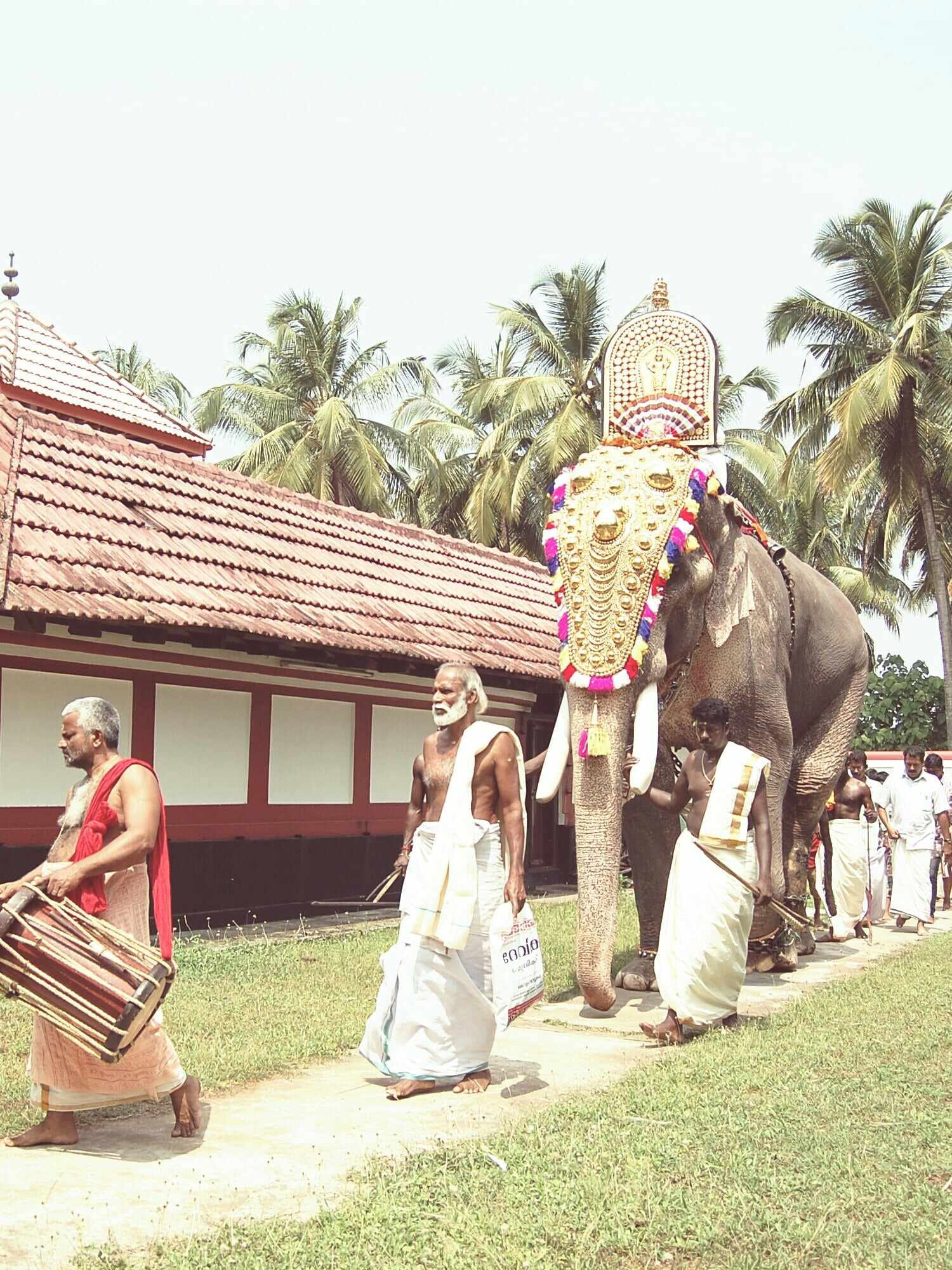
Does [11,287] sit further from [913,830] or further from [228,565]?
[913,830]

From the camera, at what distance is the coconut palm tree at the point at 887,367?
25516 millimetres

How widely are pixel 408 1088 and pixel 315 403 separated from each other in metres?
29.1

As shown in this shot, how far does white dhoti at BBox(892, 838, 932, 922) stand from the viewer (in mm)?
13422

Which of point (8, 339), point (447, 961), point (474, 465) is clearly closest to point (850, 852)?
point (447, 961)

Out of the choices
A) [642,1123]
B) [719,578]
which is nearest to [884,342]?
[719,578]

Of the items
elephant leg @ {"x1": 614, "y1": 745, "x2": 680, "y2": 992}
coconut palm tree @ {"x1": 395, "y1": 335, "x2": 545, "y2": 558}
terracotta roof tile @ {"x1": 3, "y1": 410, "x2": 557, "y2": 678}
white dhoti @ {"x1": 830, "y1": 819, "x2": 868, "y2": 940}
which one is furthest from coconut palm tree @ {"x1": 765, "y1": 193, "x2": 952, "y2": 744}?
elephant leg @ {"x1": 614, "y1": 745, "x2": 680, "y2": 992}

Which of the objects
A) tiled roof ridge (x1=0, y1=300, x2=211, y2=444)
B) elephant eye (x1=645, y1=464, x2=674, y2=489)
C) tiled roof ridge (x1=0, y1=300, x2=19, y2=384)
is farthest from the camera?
tiled roof ridge (x1=0, y1=300, x2=211, y2=444)

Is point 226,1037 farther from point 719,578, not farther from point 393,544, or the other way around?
point 393,544

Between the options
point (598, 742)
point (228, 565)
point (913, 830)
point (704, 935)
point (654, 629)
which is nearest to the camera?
point (704, 935)

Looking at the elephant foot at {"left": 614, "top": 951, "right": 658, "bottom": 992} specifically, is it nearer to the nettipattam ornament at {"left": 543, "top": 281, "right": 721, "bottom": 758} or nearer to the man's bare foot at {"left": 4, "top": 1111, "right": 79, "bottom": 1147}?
the nettipattam ornament at {"left": 543, "top": 281, "right": 721, "bottom": 758}

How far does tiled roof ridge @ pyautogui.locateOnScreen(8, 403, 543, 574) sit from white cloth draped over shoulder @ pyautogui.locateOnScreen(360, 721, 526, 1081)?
8.03 m

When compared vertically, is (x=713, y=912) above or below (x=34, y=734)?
below

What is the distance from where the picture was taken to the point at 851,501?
1265 inches

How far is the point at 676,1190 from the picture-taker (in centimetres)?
429
